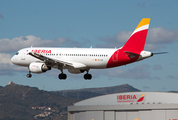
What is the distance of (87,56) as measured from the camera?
73438 mm

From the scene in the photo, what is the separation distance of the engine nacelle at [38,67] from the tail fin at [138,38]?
54.9 feet

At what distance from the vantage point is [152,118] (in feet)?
259

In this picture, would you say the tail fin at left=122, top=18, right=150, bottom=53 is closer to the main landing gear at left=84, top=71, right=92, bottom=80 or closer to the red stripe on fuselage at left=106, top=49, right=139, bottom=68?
the red stripe on fuselage at left=106, top=49, right=139, bottom=68

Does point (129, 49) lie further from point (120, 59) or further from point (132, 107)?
point (132, 107)

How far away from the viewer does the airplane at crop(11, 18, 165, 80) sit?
71438mm

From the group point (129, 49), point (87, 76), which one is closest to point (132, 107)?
point (87, 76)

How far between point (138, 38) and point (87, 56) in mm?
11102

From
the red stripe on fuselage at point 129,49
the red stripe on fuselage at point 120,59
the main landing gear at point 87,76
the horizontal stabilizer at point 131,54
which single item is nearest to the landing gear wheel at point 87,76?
the main landing gear at point 87,76

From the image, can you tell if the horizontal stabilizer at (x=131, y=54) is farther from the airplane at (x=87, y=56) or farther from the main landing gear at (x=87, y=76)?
the main landing gear at (x=87, y=76)

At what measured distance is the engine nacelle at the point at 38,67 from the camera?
7300 centimetres

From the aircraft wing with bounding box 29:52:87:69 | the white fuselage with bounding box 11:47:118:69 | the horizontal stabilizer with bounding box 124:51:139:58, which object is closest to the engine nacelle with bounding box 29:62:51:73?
the aircraft wing with bounding box 29:52:87:69

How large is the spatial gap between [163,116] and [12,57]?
35776mm

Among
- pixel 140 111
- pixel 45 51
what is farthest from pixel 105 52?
pixel 140 111

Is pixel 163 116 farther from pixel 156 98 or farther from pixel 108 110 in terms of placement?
pixel 108 110
